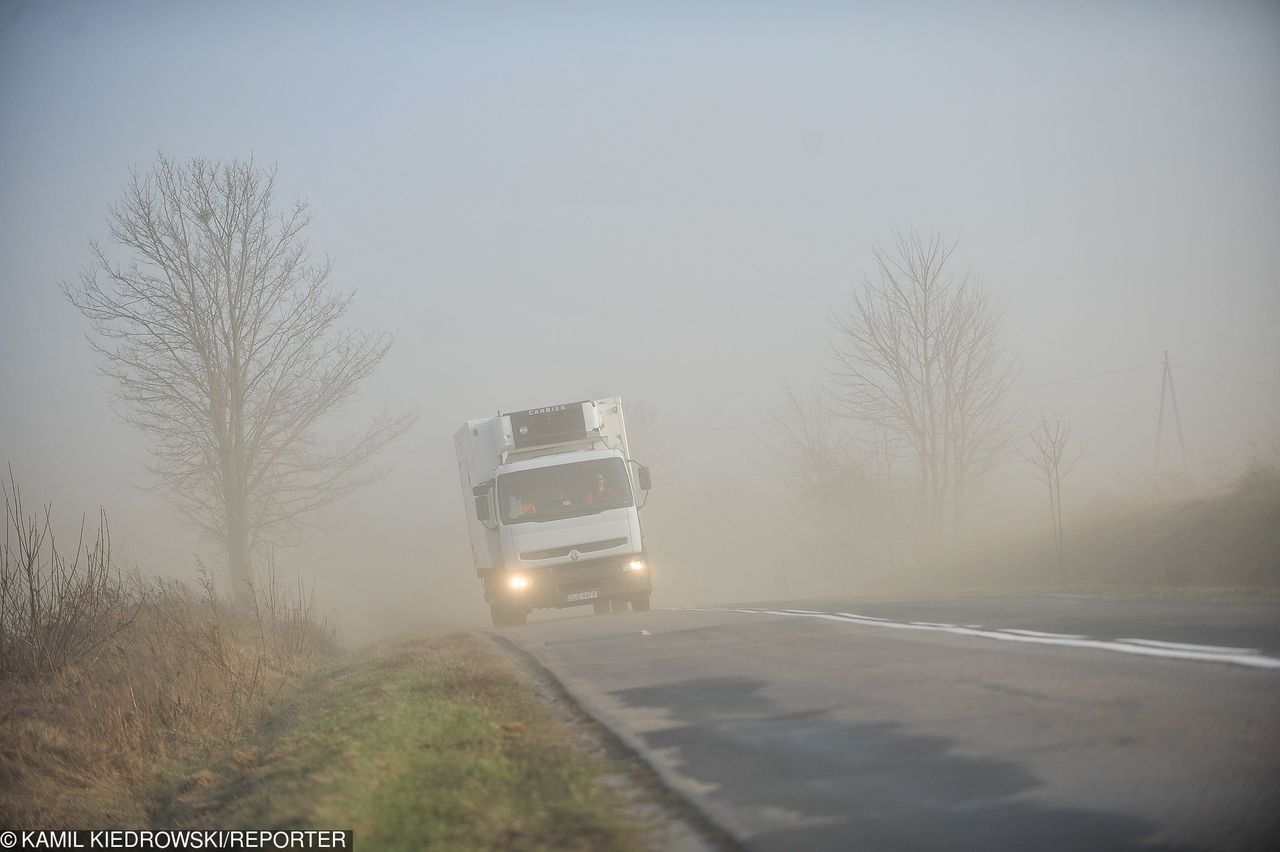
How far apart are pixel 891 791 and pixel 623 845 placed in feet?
4.44

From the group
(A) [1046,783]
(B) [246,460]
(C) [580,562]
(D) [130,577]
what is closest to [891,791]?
(A) [1046,783]

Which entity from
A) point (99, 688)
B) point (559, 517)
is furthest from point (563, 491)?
point (99, 688)

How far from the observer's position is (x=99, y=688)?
36.3 feet

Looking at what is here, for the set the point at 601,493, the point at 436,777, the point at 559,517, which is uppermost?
the point at 601,493

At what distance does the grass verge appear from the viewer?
4609mm

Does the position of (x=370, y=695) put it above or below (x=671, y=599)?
above

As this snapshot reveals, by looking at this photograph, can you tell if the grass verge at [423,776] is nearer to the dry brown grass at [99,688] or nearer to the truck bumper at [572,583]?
the dry brown grass at [99,688]

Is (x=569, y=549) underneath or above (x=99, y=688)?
above

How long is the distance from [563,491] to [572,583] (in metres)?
1.66

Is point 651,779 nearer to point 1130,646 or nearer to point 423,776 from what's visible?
point 423,776

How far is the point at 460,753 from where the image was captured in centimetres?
620

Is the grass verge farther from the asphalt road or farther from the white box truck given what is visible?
the white box truck

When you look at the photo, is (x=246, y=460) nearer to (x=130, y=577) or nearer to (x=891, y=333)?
(x=130, y=577)

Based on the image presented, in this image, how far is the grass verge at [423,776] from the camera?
4.61 metres
